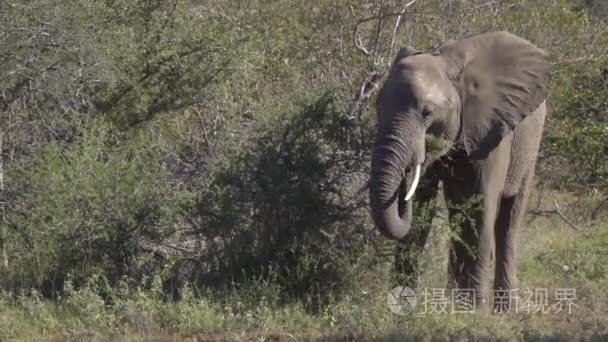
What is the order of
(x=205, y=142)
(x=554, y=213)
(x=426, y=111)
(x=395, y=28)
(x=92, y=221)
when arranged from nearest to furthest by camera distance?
(x=426, y=111)
(x=92, y=221)
(x=205, y=142)
(x=395, y=28)
(x=554, y=213)

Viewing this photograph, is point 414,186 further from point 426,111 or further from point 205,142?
point 205,142

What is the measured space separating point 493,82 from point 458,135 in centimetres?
55

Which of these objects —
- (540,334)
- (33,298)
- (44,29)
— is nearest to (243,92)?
(44,29)

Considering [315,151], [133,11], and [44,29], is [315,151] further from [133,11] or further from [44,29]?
[133,11]

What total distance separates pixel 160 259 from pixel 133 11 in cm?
385

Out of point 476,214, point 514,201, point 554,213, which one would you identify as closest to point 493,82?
point 476,214

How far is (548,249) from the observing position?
10656 mm

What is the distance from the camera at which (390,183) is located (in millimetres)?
7082
